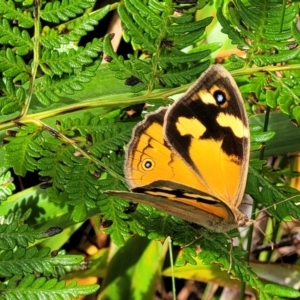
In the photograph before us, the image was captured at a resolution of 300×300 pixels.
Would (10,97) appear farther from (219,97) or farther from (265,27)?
(265,27)

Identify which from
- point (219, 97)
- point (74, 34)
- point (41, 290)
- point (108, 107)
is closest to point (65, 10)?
point (74, 34)

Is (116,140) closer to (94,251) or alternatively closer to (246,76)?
(246,76)

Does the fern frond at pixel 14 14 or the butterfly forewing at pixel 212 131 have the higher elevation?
the fern frond at pixel 14 14

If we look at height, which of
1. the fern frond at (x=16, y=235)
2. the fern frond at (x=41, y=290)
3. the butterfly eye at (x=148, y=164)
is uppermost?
the butterfly eye at (x=148, y=164)

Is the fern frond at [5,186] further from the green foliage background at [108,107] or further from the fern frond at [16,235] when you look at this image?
the fern frond at [16,235]

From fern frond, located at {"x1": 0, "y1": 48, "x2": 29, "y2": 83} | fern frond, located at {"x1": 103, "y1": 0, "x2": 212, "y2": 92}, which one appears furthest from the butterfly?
fern frond, located at {"x1": 0, "y1": 48, "x2": 29, "y2": 83}

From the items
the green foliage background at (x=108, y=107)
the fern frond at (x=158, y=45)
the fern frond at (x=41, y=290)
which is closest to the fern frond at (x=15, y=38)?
the green foliage background at (x=108, y=107)

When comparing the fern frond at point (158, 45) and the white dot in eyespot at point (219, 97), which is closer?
the white dot in eyespot at point (219, 97)
